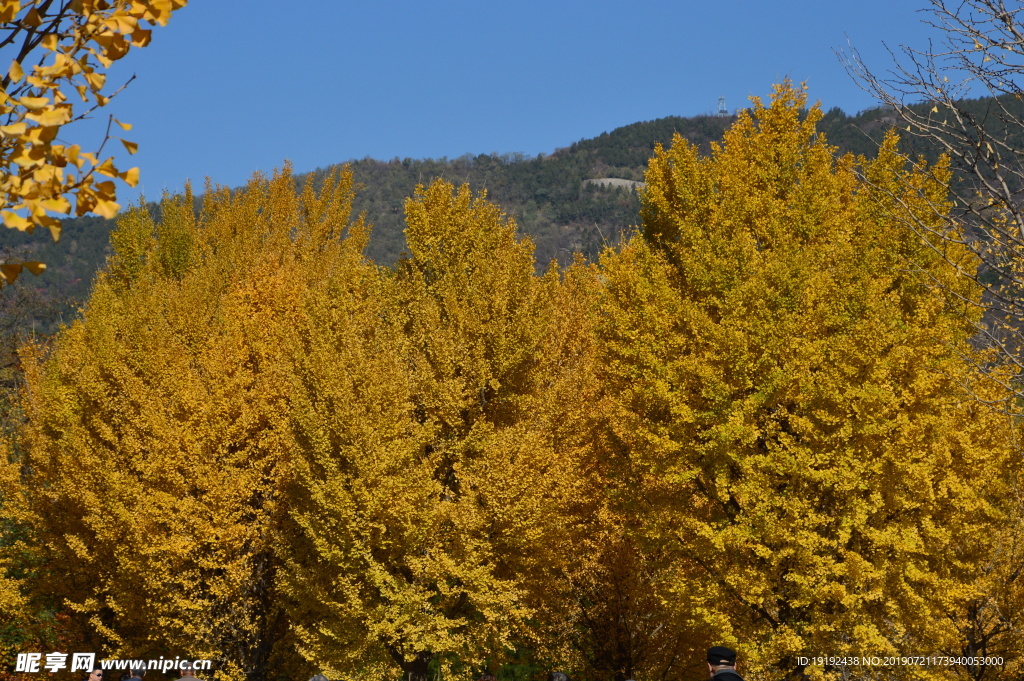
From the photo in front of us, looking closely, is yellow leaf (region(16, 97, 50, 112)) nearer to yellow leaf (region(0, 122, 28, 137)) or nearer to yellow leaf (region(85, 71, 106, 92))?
yellow leaf (region(0, 122, 28, 137))

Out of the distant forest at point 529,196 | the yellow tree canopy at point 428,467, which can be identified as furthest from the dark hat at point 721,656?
the distant forest at point 529,196

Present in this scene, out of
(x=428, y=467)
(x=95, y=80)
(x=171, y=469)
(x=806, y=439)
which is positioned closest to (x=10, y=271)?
(x=95, y=80)

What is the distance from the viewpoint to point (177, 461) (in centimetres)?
1770

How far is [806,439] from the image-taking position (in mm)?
13820

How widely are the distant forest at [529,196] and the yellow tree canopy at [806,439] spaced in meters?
79.9

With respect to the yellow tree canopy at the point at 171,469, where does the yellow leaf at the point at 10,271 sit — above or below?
above

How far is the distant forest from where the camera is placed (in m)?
120

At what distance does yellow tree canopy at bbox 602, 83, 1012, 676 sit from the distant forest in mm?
79897

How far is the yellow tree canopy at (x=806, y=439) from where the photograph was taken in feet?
42.8

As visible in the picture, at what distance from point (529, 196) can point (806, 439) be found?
532 feet

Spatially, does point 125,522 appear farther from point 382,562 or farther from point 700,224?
point 700,224

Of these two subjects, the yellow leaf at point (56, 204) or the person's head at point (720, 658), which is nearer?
the yellow leaf at point (56, 204)

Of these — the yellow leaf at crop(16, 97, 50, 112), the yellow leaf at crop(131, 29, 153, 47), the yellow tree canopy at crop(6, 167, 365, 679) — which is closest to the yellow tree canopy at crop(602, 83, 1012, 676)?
the yellow tree canopy at crop(6, 167, 365, 679)

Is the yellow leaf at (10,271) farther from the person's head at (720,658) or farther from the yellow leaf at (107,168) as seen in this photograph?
the person's head at (720,658)
